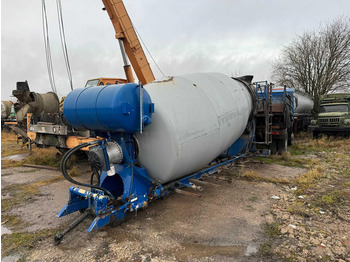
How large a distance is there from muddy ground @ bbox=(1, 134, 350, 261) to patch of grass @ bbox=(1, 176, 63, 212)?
0.8 inches

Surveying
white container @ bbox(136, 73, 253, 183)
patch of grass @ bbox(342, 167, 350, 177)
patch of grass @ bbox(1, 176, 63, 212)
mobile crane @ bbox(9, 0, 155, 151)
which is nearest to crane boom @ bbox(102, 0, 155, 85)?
mobile crane @ bbox(9, 0, 155, 151)

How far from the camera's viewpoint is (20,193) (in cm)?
509

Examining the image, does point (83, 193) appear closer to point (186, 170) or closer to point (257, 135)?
point (186, 170)

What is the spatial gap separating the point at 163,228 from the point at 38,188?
3429 millimetres

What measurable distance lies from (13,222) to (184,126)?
303cm

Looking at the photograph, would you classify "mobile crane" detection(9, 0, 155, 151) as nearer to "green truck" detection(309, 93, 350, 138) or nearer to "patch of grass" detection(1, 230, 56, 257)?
"patch of grass" detection(1, 230, 56, 257)

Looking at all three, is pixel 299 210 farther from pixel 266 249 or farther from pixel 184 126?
pixel 184 126

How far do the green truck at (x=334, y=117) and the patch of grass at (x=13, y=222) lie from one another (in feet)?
43.5

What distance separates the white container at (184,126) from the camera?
3.50 metres

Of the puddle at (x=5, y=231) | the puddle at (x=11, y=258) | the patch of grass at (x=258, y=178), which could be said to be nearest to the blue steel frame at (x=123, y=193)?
the puddle at (x=11, y=258)

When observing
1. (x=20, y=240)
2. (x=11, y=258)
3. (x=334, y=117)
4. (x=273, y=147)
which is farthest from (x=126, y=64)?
(x=334, y=117)

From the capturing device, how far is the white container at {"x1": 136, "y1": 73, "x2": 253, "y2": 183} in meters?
3.50

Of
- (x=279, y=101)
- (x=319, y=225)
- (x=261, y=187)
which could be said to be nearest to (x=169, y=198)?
(x=261, y=187)

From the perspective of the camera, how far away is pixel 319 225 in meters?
3.55
